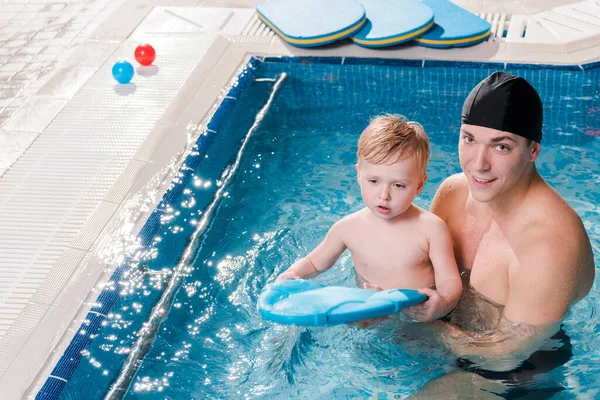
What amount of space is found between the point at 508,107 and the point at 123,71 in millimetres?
3759

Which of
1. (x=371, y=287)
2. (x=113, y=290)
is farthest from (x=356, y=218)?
(x=113, y=290)

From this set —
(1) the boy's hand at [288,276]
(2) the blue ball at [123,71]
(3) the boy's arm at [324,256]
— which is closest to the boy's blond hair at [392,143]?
(3) the boy's arm at [324,256]

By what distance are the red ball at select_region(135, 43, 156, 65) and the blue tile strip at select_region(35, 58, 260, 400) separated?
0.81 metres

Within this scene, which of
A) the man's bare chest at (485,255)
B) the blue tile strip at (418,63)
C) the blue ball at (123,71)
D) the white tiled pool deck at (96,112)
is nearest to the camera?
the man's bare chest at (485,255)

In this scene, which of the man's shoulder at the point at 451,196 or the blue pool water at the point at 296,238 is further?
the blue pool water at the point at 296,238

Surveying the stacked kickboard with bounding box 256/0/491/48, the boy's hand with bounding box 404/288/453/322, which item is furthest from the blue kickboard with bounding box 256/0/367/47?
the boy's hand with bounding box 404/288/453/322

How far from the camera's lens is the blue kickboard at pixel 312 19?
5.64 metres

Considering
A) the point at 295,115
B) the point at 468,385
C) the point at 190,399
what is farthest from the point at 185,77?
the point at 468,385

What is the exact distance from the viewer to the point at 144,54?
5633 millimetres

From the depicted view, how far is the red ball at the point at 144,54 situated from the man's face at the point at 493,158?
3661 millimetres

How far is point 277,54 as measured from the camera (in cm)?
578

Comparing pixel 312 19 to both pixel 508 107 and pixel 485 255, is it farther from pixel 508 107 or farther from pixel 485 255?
pixel 508 107

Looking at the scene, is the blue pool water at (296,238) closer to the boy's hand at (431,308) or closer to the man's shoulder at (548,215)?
the boy's hand at (431,308)

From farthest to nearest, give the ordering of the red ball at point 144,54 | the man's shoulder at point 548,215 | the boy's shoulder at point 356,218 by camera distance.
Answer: the red ball at point 144,54, the boy's shoulder at point 356,218, the man's shoulder at point 548,215
